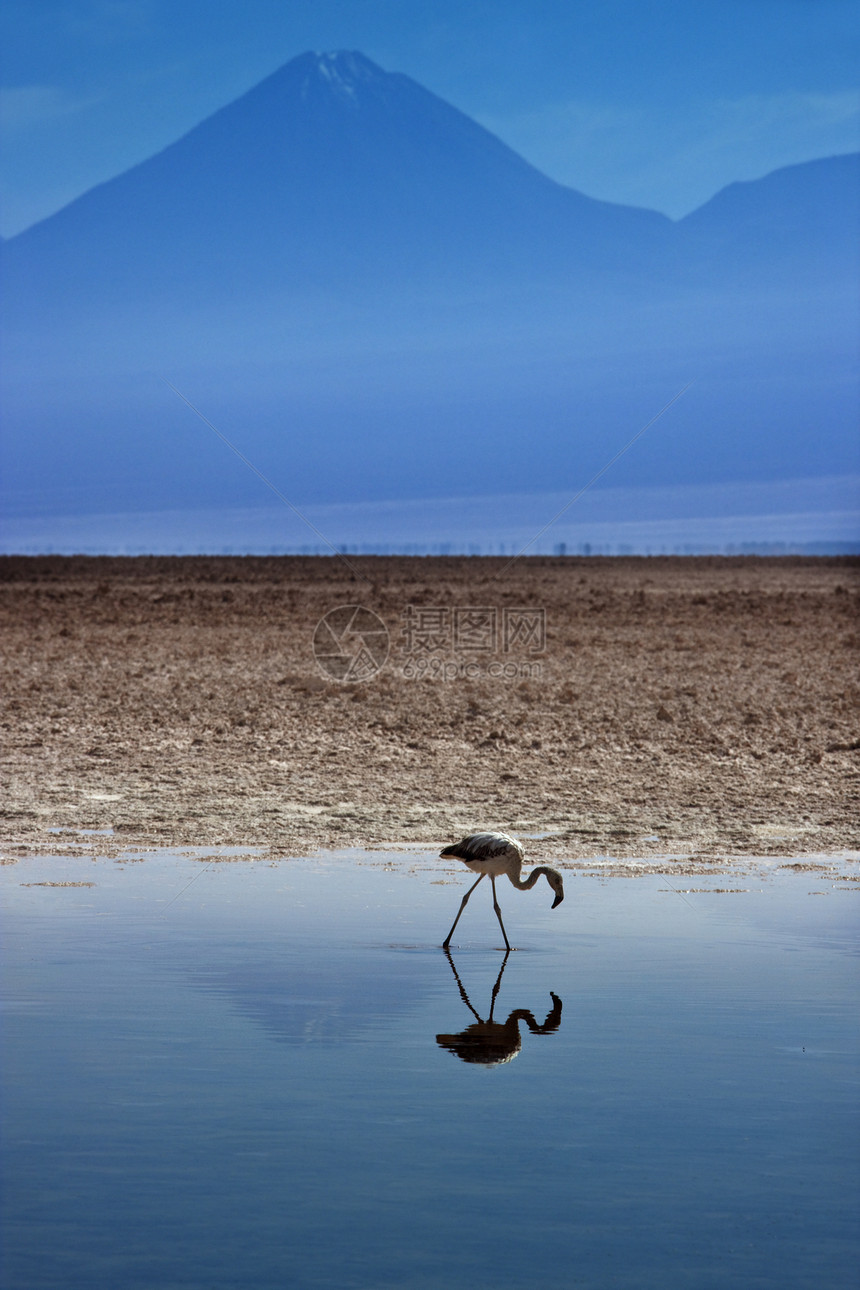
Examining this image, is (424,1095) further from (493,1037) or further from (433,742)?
(433,742)

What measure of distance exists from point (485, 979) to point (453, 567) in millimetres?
74453

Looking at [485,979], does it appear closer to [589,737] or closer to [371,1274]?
[371,1274]

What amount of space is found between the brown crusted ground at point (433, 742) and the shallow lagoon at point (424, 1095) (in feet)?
10.4

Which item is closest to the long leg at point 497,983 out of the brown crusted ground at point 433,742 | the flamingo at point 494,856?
the flamingo at point 494,856

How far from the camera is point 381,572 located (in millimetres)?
72875

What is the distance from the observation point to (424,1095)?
5.91 metres

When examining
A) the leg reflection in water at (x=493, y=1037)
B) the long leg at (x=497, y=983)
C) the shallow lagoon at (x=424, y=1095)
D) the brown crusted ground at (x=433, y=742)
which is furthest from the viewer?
the brown crusted ground at (x=433, y=742)

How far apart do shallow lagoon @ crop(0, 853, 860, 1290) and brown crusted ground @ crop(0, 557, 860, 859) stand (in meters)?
3.16

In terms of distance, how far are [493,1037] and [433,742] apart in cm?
1047

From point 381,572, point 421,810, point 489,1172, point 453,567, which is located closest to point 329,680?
point 421,810

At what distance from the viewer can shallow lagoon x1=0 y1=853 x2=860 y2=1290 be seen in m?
4.56

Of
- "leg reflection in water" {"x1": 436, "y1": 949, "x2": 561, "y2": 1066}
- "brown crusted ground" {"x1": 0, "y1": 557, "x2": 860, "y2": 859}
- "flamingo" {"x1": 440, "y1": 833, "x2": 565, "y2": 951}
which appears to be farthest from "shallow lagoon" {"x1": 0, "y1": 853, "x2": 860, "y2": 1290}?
"brown crusted ground" {"x1": 0, "y1": 557, "x2": 860, "y2": 859}

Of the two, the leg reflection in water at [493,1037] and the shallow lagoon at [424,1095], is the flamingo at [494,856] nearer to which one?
the shallow lagoon at [424,1095]

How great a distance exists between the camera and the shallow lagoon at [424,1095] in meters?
4.56
